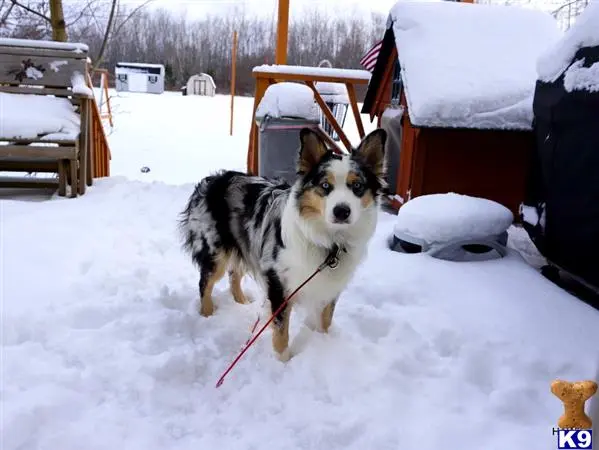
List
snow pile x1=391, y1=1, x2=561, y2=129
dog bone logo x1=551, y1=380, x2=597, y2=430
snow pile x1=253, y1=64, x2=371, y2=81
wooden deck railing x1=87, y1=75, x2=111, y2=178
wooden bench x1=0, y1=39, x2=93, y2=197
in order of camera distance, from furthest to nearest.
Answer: wooden deck railing x1=87, y1=75, x2=111, y2=178
snow pile x1=253, y1=64, x2=371, y2=81
wooden bench x1=0, y1=39, x2=93, y2=197
snow pile x1=391, y1=1, x2=561, y2=129
dog bone logo x1=551, y1=380, x2=597, y2=430

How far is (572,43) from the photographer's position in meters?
3.22

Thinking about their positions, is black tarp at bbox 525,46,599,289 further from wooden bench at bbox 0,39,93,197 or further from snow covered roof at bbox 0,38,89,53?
snow covered roof at bbox 0,38,89,53

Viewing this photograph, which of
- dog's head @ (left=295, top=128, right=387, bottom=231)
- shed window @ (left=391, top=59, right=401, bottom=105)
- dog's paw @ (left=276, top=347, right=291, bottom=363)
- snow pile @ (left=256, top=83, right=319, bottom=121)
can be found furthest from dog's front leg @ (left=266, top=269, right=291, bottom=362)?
shed window @ (left=391, top=59, right=401, bottom=105)

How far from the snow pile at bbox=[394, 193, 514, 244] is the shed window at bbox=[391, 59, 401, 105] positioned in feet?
8.41

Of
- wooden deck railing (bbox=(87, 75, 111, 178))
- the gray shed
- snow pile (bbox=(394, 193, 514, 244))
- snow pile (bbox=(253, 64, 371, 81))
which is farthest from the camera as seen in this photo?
the gray shed

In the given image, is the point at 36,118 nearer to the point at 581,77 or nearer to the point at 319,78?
the point at 319,78

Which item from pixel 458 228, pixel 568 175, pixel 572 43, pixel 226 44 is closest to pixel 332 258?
pixel 458 228

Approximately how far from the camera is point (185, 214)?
3.55 metres

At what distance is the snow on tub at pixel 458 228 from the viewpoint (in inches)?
150

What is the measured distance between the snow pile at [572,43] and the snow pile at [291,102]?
128 inches

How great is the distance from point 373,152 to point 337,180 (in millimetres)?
308

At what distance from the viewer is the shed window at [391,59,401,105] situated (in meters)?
6.24

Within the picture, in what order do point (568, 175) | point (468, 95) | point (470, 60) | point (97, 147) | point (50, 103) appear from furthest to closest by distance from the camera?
point (97, 147) → point (50, 103) → point (470, 60) → point (468, 95) → point (568, 175)

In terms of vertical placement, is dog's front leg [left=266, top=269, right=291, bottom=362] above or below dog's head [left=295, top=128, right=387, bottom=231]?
below
